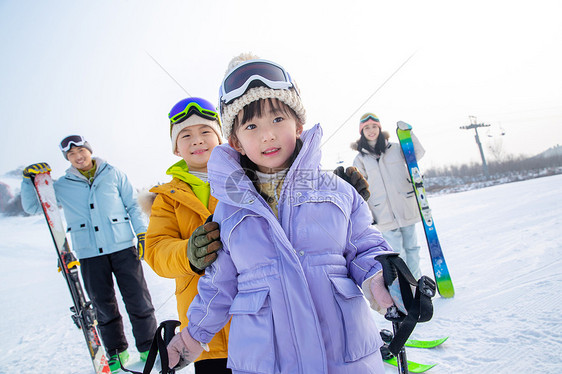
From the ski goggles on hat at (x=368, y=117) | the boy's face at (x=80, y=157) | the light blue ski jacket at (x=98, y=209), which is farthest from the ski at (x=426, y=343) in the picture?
the boy's face at (x=80, y=157)

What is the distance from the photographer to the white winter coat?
3840 millimetres

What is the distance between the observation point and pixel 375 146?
412 centimetres

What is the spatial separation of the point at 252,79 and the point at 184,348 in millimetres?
1215

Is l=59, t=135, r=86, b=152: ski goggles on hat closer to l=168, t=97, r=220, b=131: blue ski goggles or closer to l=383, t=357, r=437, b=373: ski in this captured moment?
l=168, t=97, r=220, b=131: blue ski goggles

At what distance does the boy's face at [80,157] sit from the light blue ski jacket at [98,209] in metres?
0.08

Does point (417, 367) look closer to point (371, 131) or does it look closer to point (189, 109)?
point (189, 109)

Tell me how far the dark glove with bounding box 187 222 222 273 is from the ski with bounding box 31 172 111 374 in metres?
2.63

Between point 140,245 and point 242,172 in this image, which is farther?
point 140,245

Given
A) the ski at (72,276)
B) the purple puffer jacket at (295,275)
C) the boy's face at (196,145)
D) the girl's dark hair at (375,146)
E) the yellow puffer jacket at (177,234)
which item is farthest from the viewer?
the girl's dark hair at (375,146)

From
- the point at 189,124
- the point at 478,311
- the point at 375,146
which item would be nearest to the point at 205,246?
the point at 189,124

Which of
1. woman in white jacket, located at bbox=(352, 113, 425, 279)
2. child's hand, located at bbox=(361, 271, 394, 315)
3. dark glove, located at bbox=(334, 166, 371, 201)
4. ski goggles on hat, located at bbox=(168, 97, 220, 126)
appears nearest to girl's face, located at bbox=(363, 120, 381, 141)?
woman in white jacket, located at bbox=(352, 113, 425, 279)

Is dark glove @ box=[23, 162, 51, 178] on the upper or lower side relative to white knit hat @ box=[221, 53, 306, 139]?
upper

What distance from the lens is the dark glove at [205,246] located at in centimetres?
122

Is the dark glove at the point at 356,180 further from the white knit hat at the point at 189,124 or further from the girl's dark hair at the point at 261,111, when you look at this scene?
the white knit hat at the point at 189,124
